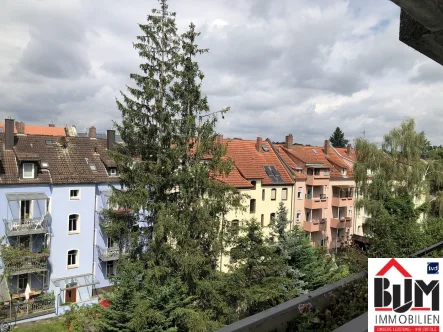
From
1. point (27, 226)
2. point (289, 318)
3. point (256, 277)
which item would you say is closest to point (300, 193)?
point (256, 277)

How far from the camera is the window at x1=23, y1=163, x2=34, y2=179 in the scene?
69.0 ft

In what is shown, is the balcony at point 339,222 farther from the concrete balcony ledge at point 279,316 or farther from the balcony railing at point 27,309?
the concrete balcony ledge at point 279,316

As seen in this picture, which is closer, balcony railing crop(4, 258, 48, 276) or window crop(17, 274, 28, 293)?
balcony railing crop(4, 258, 48, 276)

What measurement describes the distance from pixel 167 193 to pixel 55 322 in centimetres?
1180

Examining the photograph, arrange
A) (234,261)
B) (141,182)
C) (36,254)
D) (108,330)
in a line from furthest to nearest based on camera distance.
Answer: (36,254)
(234,261)
(141,182)
(108,330)

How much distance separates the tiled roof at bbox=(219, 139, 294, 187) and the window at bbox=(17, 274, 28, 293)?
15.4 m

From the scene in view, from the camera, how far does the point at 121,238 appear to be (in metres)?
16.0

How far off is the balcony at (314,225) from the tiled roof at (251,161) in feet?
14.4

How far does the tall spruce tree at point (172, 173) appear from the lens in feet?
48.5

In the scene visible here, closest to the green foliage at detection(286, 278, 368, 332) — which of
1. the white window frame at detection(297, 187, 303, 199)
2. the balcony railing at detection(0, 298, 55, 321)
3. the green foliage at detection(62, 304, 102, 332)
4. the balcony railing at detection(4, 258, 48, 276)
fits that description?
the green foliage at detection(62, 304, 102, 332)

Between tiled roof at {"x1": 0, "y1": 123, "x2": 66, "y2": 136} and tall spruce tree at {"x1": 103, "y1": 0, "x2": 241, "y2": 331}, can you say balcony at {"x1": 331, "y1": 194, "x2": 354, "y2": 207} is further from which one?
tiled roof at {"x1": 0, "y1": 123, "x2": 66, "y2": 136}

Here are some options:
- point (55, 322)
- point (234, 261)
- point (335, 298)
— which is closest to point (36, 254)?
point (55, 322)

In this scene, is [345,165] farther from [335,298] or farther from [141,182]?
[335,298]

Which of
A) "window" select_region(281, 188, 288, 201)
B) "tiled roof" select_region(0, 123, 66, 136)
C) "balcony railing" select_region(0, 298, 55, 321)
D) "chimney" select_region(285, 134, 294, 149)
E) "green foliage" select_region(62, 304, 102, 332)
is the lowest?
"balcony railing" select_region(0, 298, 55, 321)
